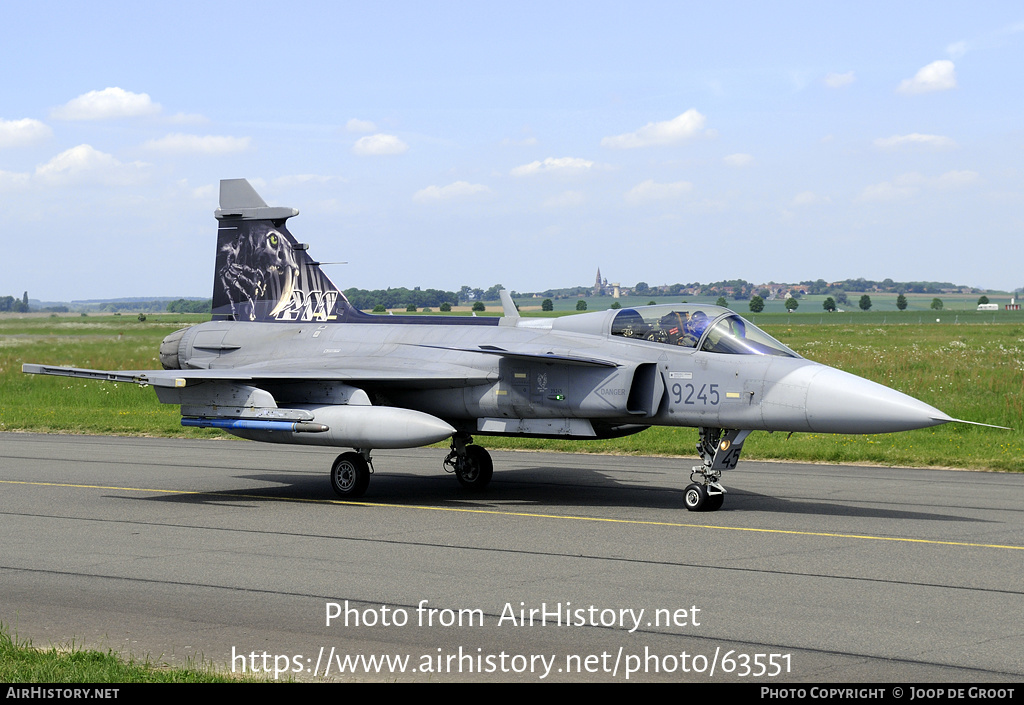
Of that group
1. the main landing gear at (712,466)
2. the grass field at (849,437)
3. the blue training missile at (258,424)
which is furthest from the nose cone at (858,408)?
the grass field at (849,437)

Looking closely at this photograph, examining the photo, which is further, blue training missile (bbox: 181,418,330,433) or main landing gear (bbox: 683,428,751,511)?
blue training missile (bbox: 181,418,330,433)

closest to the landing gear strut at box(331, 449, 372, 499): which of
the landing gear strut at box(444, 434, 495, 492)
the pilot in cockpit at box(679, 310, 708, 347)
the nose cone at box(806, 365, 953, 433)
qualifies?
the landing gear strut at box(444, 434, 495, 492)

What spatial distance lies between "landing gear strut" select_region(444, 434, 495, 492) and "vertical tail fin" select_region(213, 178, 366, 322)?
3186mm

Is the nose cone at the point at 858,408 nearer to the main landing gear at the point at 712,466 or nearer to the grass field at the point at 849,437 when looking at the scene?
the main landing gear at the point at 712,466

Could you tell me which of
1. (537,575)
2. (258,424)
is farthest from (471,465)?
(537,575)

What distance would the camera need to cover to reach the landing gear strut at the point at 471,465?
15.6 metres

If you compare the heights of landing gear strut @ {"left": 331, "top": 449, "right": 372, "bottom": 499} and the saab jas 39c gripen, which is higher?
the saab jas 39c gripen

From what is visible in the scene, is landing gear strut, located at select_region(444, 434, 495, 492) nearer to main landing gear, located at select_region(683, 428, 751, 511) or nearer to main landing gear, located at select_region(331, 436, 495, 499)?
main landing gear, located at select_region(331, 436, 495, 499)

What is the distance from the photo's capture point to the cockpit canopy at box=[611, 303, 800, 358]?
13.0 meters

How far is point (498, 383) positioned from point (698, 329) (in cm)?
277

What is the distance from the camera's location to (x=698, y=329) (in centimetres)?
1327

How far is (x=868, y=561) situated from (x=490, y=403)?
230 inches
